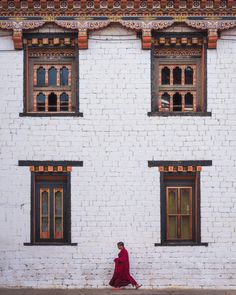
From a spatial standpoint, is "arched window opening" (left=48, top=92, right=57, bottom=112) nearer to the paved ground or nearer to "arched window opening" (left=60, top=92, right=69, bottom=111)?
"arched window opening" (left=60, top=92, right=69, bottom=111)

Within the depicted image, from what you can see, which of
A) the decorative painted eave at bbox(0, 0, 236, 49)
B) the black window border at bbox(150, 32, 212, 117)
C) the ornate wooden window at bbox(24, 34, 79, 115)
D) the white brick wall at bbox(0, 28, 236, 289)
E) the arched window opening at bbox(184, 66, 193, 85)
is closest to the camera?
the white brick wall at bbox(0, 28, 236, 289)

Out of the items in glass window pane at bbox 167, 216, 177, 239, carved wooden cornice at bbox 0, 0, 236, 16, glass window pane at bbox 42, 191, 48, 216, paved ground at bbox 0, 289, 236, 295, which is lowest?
paved ground at bbox 0, 289, 236, 295

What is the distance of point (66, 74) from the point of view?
15.4 metres

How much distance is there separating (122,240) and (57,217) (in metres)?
1.73

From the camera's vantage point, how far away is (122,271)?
14562 millimetres

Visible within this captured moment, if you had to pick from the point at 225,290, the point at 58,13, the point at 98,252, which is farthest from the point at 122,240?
the point at 58,13

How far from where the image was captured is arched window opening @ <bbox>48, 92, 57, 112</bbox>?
605 inches

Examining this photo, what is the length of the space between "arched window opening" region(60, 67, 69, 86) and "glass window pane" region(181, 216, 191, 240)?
4.53m

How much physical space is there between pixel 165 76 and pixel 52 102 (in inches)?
116

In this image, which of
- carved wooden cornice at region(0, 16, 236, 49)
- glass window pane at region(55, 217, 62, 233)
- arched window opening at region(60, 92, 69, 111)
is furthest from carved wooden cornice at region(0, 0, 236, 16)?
glass window pane at region(55, 217, 62, 233)

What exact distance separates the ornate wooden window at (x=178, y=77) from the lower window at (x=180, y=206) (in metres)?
1.74

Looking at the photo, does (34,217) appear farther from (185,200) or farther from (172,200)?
(185,200)

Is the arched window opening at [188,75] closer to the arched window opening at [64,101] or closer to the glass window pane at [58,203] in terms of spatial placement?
the arched window opening at [64,101]

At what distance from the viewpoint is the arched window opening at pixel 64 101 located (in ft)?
50.5
